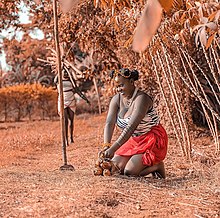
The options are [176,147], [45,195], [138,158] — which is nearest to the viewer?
[45,195]

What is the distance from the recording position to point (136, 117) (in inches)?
168

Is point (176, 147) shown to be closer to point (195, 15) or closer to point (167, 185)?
point (167, 185)

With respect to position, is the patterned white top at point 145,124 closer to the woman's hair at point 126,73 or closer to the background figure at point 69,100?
the woman's hair at point 126,73

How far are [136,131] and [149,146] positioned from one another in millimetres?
221

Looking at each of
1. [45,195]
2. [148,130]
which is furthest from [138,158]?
[45,195]

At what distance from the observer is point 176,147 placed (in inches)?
322

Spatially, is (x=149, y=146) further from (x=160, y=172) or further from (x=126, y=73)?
(x=126, y=73)

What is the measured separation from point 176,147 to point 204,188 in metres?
4.44

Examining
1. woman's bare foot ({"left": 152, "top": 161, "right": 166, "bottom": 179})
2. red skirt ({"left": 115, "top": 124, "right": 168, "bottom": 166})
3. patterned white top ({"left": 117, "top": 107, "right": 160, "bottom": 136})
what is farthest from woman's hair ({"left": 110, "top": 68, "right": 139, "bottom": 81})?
woman's bare foot ({"left": 152, "top": 161, "right": 166, "bottom": 179})

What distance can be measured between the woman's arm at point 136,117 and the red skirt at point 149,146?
0.88 ft

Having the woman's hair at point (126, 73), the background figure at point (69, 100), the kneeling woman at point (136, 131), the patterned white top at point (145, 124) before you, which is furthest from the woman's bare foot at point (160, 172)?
the background figure at point (69, 100)

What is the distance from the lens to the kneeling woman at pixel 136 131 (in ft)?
14.3

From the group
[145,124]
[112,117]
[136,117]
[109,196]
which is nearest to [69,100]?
[112,117]

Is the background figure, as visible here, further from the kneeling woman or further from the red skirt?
the red skirt
